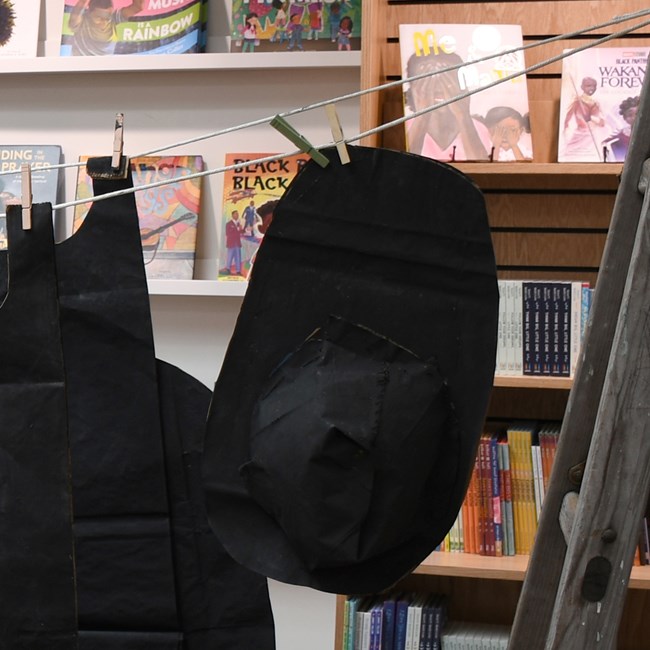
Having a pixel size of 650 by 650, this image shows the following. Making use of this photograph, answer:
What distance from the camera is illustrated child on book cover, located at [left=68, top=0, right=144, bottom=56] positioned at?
2363mm

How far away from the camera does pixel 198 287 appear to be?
223 centimetres

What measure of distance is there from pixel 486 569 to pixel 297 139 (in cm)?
127

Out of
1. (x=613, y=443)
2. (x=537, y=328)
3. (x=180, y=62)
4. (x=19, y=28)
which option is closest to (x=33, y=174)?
(x=19, y=28)

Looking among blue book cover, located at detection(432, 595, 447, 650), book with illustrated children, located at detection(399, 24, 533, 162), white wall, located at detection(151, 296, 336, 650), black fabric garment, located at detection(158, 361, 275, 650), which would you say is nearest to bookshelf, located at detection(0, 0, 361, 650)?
white wall, located at detection(151, 296, 336, 650)

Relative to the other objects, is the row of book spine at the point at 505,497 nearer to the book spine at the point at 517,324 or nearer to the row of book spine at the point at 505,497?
the row of book spine at the point at 505,497

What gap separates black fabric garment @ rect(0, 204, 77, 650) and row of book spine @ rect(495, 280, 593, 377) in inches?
44.4

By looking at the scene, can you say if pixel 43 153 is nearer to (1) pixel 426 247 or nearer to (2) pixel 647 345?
(1) pixel 426 247

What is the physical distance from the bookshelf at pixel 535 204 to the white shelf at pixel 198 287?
0.45m

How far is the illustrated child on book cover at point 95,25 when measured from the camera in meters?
2.36

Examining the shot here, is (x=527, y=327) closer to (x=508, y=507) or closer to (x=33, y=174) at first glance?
(x=508, y=507)

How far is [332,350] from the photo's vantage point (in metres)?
0.90

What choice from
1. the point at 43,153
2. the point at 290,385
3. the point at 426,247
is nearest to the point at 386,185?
the point at 426,247

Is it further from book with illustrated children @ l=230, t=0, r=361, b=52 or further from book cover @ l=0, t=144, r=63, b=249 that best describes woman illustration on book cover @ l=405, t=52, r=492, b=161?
book cover @ l=0, t=144, r=63, b=249

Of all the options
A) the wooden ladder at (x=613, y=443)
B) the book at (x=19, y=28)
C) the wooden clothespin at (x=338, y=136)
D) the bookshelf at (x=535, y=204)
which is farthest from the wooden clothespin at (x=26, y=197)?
the book at (x=19, y=28)
